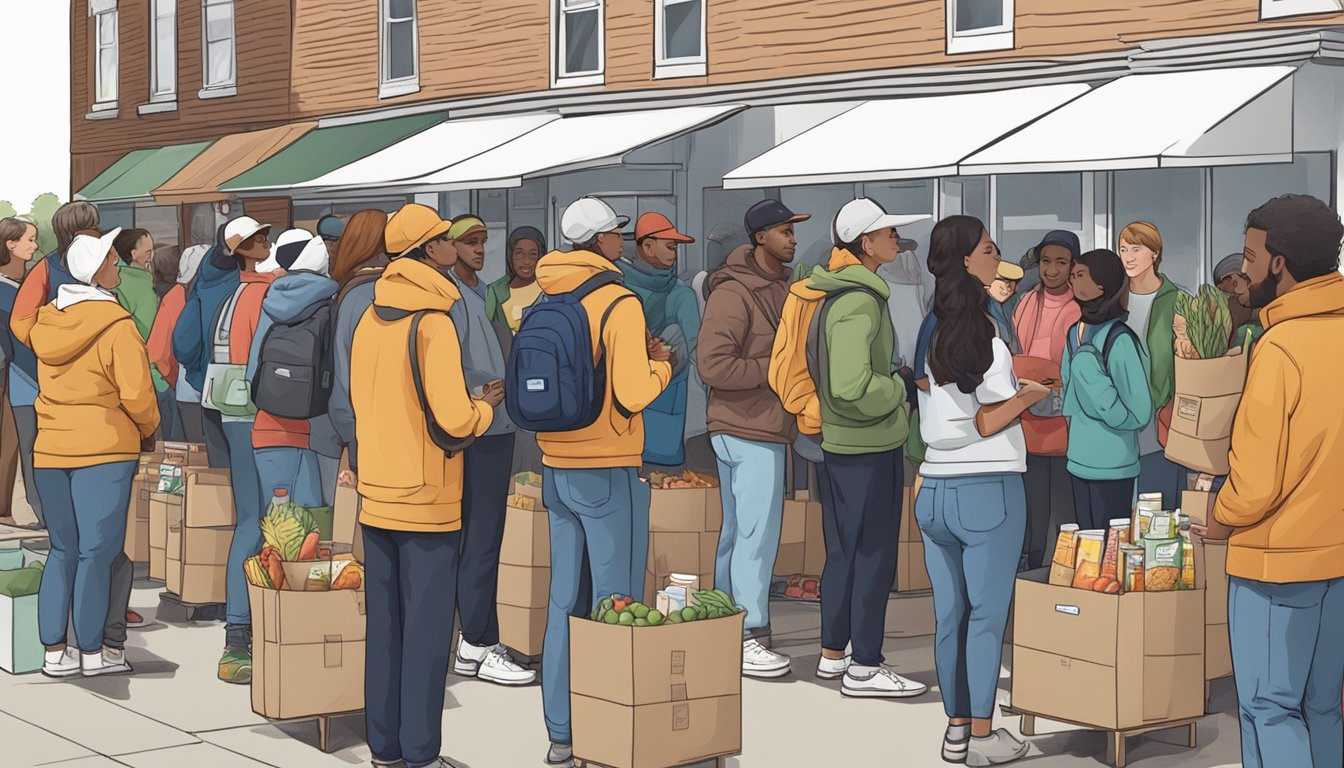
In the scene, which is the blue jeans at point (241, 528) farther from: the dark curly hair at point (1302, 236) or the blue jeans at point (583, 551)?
the dark curly hair at point (1302, 236)

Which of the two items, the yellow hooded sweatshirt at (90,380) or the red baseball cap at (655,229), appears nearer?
the yellow hooded sweatshirt at (90,380)

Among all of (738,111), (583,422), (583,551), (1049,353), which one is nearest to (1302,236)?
(583,422)

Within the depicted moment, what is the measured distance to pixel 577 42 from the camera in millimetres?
17891

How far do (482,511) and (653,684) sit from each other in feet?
6.78

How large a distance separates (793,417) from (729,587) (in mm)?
963

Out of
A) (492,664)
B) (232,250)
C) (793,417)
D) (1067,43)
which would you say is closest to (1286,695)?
(793,417)

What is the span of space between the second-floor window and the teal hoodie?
54.8 feet

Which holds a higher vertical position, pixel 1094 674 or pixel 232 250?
pixel 232 250

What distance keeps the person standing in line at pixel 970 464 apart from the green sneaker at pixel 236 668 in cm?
357

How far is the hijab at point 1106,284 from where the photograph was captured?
26.0ft

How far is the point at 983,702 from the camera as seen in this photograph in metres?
7.11

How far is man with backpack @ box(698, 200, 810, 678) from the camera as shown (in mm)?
8797

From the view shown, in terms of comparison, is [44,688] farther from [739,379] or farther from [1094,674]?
[1094,674]

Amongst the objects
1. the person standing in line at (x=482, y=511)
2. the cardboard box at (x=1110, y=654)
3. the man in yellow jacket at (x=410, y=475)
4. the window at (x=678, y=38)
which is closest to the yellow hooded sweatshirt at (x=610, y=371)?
the man in yellow jacket at (x=410, y=475)
